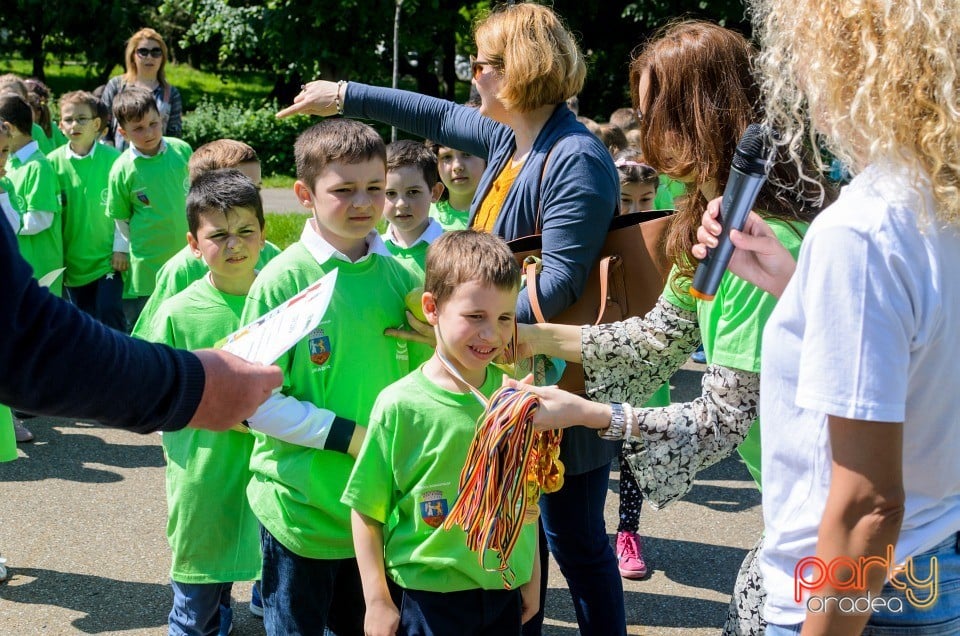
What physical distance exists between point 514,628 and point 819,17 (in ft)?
6.07

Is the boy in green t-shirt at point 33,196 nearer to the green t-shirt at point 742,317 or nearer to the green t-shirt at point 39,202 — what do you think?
the green t-shirt at point 39,202

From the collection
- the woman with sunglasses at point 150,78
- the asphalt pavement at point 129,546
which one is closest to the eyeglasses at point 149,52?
the woman with sunglasses at point 150,78

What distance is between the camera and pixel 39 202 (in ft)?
21.9

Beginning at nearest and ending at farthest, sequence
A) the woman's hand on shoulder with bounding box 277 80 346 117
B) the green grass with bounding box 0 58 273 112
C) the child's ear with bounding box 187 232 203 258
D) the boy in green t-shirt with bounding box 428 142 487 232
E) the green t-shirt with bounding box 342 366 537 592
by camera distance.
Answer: the green t-shirt with bounding box 342 366 537 592 < the child's ear with bounding box 187 232 203 258 < the woman's hand on shoulder with bounding box 277 80 346 117 < the boy in green t-shirt with bounding box 428 142 487 232 < the green grass with bounding box 0 58 273 112

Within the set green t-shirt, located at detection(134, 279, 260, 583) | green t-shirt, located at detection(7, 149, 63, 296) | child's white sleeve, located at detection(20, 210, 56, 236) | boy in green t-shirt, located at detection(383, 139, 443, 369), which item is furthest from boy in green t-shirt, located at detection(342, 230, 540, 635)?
child's white sleeve, located at detection(20, 210, 56, 236)

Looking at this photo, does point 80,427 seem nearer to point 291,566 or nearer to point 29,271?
point 291,566

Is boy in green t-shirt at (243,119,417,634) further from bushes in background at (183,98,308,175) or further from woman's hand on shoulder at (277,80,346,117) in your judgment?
bushes in background at (183,98,308,175)

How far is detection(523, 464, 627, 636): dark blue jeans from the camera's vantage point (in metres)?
3.42

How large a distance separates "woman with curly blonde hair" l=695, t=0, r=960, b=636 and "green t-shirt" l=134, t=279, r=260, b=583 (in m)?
2.16

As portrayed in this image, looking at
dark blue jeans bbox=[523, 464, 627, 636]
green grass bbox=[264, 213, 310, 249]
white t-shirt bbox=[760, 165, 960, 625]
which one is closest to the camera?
white t-shirt bbox=[760, 165, 960, 625]

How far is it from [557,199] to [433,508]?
3.54 ft

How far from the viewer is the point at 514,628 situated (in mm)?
2883

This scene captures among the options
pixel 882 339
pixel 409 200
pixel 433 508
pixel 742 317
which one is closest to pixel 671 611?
pixel 433 508

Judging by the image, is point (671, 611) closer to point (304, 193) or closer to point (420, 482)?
point (420, 482)
